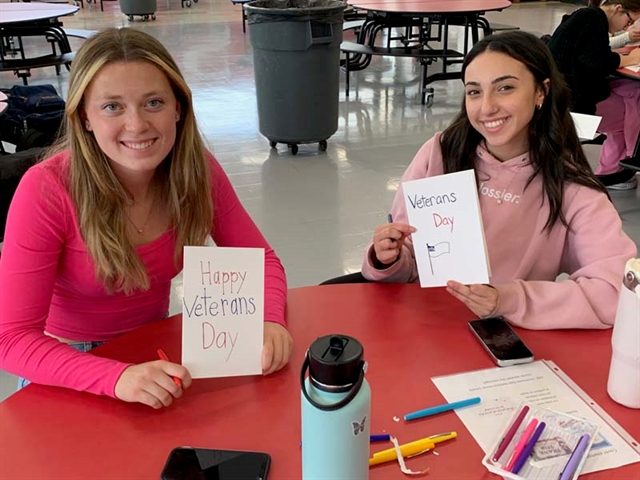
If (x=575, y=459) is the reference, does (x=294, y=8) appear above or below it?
above

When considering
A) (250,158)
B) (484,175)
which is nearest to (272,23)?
(250,158)

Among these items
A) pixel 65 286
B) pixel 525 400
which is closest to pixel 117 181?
pixel 65 286

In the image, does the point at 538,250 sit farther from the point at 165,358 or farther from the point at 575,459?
the point at 165,358

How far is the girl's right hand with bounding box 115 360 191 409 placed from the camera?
3.41 ft

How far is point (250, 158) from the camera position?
15.1ft

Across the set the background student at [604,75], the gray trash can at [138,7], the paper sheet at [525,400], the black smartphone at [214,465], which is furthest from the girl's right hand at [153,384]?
the gray trash can at [138,7]

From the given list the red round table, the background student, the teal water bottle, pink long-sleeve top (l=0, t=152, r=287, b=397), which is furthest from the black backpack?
the teal water bottle

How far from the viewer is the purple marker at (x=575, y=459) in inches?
34.7

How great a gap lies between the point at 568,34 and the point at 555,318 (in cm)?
298

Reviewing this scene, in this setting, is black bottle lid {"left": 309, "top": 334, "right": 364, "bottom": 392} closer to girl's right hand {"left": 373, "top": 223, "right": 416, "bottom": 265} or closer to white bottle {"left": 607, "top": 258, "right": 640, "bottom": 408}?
white bottle {"left": 607, "top": 258, "right": 640, "bottom": 408}

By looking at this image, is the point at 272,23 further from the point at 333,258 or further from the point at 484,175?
the point at 484,175

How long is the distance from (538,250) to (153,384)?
94cm

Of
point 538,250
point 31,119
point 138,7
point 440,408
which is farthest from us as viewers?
point 138,7

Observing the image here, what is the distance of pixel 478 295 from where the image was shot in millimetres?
1262
